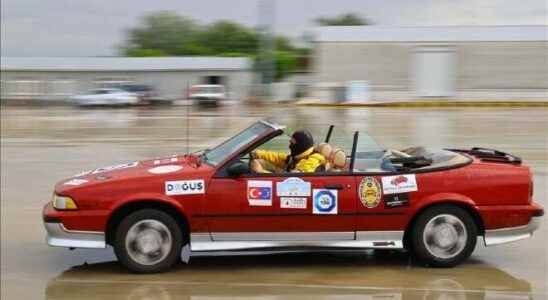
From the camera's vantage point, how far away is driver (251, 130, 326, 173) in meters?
6.71

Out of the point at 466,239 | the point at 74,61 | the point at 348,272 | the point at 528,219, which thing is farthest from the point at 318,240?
the point at 74,61

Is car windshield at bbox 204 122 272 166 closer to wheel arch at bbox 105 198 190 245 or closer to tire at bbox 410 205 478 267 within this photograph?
wheel arch at bbox 105 198 190 245

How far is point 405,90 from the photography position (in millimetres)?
39812

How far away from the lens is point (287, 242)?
6.62 m

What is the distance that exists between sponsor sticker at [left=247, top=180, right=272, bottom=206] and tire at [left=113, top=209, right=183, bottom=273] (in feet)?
2.16

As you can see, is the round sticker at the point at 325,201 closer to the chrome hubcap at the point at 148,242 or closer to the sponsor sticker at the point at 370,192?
the sponsor sticker at the point at 370,192

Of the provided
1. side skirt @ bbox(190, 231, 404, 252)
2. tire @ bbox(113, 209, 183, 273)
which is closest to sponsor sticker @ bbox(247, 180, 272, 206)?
Result: side skirt @ bbox(190, 231, 404, 252)

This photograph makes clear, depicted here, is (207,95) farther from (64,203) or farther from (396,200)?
(396,200)

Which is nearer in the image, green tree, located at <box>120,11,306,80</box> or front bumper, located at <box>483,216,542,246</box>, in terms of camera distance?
front bumper, located at <box>483,216,542,246</box>

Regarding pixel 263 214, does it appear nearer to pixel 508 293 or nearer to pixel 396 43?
pixel 508 293

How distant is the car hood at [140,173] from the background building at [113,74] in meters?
43.0

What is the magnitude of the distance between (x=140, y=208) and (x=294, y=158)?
1.35 meters

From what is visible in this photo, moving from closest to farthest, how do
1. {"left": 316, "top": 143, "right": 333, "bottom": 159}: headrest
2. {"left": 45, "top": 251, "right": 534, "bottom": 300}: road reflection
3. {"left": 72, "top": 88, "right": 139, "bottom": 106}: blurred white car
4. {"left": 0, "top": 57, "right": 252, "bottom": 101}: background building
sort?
1. {"left": 45, "top": 251, "right": 534, "bottom": 300}: road reflection
2. {"left": 316, "top": 143, "right": 333, "bottom": 159}: headrest
3. {"left": 72, "top": 88, "right": 139, "bottom": 106}: blurred white car
4. {"left": 0, "top": 57, "right": 252, "bottom": 101}: background building

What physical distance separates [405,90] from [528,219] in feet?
110
